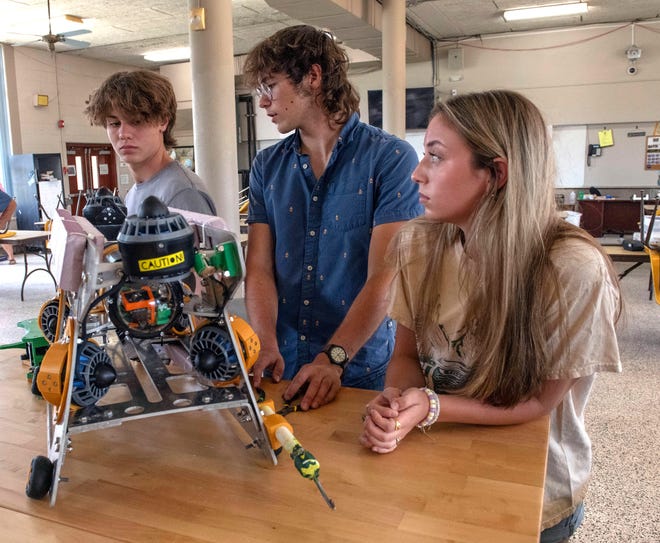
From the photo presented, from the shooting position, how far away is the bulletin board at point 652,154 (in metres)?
9.05

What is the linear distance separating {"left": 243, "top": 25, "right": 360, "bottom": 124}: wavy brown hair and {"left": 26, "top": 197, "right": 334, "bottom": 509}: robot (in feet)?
2.09

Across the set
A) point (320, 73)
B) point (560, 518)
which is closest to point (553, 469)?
point (560, 518)

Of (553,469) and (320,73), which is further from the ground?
(320,73)

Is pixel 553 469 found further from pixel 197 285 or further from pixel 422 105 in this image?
pixel 422 105

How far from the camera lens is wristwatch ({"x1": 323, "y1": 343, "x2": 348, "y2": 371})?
1249 millimetres

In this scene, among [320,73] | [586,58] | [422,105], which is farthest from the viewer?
[422,105]

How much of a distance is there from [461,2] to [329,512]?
8342mm

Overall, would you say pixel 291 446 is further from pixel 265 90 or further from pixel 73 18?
pixel 73 18

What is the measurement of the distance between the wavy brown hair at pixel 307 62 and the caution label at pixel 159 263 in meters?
0.79

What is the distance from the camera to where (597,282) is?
0.98 m

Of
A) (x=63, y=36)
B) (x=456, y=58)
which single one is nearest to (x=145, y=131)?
(x=63, y=36)

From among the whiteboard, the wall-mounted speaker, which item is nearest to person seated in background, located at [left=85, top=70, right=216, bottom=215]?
the whiteboard

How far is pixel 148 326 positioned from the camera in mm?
847

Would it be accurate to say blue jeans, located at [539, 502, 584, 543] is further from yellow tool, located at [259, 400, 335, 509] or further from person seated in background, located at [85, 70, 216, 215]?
person seated in background, located at [85, 70, 216, 215]
